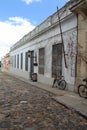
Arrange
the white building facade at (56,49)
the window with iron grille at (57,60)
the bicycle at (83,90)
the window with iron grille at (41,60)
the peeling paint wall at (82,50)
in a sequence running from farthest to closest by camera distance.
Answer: the window with iron grille at (41,60) < the window with iron grille at (57,60) < the white building facade at (56,49) < the peeling paint wall at (82,50) < the bicycle at (83,90)

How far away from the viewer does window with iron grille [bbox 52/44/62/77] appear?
15276 mm

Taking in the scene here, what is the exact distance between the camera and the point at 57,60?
15836 mm

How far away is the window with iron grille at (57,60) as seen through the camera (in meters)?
15.3

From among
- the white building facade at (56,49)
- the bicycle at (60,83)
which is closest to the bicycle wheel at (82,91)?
the white building facade at (56,49)

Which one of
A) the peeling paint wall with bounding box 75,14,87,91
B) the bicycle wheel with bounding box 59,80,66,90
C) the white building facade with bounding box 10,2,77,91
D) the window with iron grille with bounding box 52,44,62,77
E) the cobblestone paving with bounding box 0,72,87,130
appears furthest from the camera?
the window with iron grille with bounding box 52,44,62,77

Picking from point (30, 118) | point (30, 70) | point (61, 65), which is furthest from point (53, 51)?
point (30, 118)

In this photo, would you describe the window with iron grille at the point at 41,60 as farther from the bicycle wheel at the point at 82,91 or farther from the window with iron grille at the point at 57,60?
the bicycle wheel at the point at 82,91

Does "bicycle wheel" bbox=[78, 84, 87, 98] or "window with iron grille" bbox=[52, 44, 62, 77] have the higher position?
"window with iron grille" bbox=[52, 44, 62, 77]

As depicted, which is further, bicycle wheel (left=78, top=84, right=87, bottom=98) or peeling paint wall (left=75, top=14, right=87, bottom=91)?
peeling paint wall (left=75, top=14, right=87, bottom=91)

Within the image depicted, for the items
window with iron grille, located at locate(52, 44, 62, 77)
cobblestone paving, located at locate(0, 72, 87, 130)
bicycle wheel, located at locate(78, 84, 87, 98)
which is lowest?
cobblestone paving, located at locate(0, 72, 87, 130)

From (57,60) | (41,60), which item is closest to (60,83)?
(57,60)

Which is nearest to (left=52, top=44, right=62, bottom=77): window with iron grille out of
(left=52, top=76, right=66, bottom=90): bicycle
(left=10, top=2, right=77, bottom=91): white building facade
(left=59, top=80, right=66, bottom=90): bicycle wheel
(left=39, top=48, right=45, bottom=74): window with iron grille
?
(left=10, top=2, right=77, bottom=91): white building facade

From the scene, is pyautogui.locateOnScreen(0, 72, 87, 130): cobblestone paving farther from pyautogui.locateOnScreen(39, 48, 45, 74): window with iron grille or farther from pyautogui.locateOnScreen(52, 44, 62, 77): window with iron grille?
pyautogui.locateOnScreen(39, 48, 45, 74): window with iron grille

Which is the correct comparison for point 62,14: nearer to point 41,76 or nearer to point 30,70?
point 41,76
